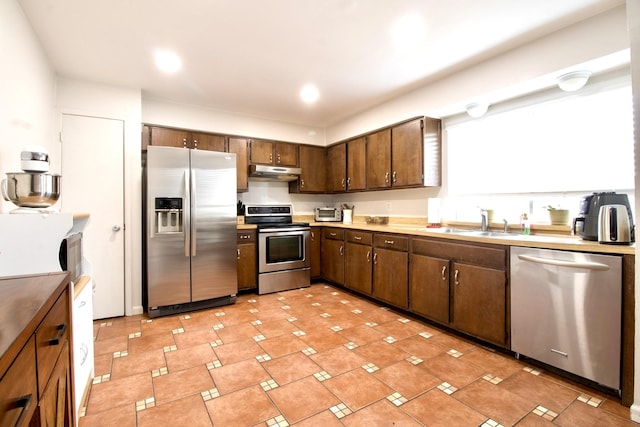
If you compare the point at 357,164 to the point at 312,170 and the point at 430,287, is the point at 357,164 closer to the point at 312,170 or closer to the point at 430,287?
the point at 312,170

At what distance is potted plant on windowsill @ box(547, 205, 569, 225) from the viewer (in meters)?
2.51

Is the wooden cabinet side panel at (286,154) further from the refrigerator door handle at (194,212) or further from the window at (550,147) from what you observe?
the window at (550,147)

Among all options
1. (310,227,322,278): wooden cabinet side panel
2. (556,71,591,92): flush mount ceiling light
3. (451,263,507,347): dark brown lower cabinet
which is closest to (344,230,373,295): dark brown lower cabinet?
(310,227,322,278): wooden cabinet side panel

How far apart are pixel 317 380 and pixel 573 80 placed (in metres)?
2.91

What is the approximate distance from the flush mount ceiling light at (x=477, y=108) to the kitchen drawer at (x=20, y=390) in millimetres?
3431

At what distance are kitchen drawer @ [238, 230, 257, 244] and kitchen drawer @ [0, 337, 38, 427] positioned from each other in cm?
306

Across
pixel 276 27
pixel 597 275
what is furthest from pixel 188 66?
pixel 597 275

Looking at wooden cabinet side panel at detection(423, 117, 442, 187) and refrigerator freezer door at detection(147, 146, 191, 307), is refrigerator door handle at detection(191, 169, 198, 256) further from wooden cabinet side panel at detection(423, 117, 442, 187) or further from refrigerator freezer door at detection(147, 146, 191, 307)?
wooden cabinet side panel at detection(423, 117, 442, 187)

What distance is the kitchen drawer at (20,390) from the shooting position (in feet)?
2.02

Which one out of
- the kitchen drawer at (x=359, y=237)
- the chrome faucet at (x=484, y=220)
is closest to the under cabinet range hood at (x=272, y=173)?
the kitchen drawer at (x=359, y=237)

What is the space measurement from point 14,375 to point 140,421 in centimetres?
126

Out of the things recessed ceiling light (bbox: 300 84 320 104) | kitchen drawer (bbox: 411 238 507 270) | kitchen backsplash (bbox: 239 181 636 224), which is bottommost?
kitchen drawer (bbox: 411 238 507 270)

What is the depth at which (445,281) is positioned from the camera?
273 cm

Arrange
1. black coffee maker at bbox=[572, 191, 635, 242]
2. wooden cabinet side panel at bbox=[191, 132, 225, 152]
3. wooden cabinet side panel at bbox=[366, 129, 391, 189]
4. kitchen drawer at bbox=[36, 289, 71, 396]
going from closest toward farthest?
kitchen drawer at bbox=[36, 289, 71, 396] → black coffee maker at bbox=[572, 191, 635, 242] → wooden cabinet side panel at bbox=[366, 129, 391, 189] → wooden cabinet side panel at bbox=[191, 132, 225, 152]
